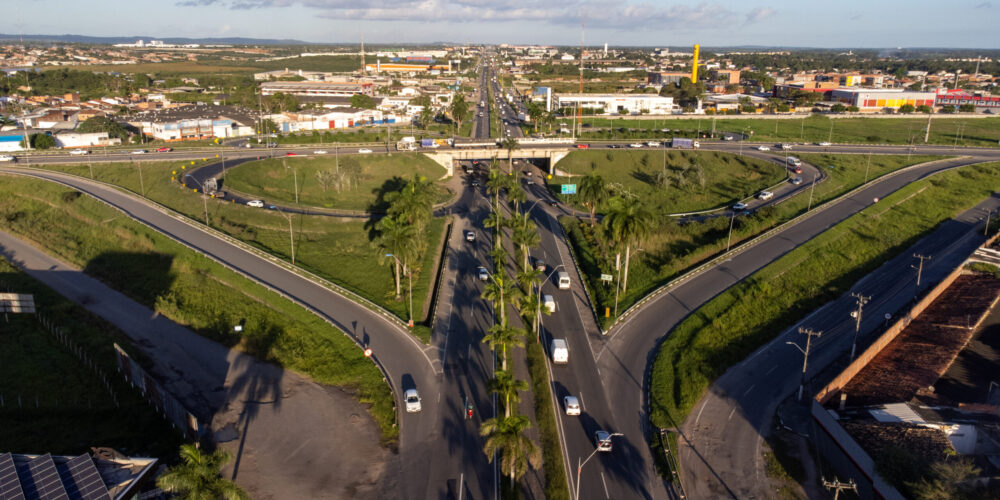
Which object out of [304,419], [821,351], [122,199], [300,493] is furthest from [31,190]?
[821,351]

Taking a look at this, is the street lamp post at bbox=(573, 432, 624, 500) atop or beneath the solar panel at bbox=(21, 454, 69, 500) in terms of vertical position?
beneath

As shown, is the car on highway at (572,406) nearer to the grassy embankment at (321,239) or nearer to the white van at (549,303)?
the white van at (549,303)

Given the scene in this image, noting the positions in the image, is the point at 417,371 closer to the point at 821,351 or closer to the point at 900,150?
the point at 821,351

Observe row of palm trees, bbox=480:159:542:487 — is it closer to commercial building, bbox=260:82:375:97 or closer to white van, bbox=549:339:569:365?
white van, bbox=549:339:569:365

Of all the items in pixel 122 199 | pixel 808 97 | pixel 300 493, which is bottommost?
pixel 300 493

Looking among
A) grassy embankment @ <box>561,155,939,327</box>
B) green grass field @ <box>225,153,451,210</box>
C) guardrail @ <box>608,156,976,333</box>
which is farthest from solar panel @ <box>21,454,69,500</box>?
green grass field @ <box>225,153,451,210</box>

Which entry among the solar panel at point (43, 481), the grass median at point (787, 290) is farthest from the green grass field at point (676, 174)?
the solar panel at point (43, 481)
